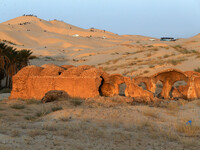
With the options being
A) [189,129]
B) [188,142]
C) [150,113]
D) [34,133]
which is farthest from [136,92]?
[34,133]

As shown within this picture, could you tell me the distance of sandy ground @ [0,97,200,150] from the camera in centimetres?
524

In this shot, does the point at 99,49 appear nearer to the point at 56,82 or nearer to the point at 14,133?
the point at 56,82

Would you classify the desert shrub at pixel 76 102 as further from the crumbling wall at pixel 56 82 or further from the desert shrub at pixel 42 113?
the desert shrub at pixel 42 113

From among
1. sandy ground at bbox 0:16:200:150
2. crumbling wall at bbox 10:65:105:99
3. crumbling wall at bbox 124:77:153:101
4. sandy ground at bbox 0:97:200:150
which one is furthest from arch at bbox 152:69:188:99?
crumbling wall at bbox 10:65:105:99

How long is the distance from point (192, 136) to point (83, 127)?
266cm

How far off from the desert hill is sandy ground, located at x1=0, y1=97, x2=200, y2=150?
13161 millimetres

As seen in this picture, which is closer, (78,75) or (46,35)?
(78,75)

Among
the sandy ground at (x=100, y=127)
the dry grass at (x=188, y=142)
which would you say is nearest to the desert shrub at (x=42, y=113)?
the sandy ground at (x=100, y=127)

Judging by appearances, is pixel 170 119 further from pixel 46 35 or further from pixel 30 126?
pixel 46 35

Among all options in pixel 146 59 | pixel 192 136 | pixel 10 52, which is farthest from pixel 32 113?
pixel 146 59

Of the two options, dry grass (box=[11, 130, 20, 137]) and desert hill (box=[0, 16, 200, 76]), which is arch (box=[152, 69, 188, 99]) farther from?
desert hill (box=[0, 16, 200, 76])

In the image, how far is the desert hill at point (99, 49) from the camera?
25188 mm

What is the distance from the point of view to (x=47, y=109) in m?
8.88

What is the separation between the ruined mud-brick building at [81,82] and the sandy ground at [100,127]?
1091mm
